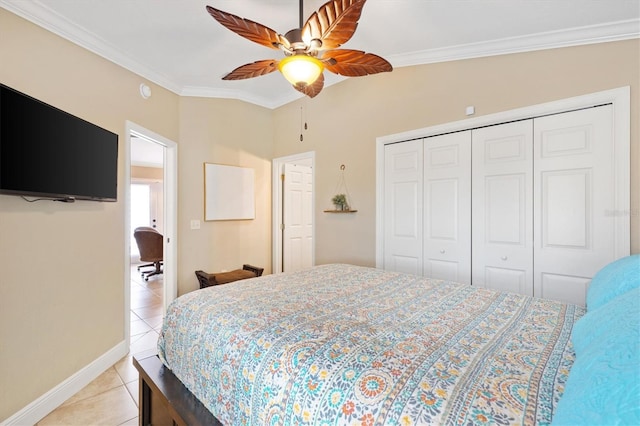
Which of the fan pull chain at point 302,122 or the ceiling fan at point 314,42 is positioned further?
the fan pull chain at point 302,122

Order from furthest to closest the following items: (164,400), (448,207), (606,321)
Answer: (448,207) < (164,400) < (606,321)

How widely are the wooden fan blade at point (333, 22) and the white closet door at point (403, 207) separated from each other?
59.3 inches

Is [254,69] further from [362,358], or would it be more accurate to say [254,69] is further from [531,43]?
[531,43]

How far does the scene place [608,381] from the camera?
53cm

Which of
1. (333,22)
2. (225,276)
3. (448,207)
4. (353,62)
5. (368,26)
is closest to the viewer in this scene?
(333,22)

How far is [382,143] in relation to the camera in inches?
122

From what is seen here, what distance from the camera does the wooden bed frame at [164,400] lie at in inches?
48.6

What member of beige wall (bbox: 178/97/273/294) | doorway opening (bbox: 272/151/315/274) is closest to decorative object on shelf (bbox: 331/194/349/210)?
doorway opening (bbox: 272/151/315/274)

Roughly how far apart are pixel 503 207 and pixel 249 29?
7.63ft

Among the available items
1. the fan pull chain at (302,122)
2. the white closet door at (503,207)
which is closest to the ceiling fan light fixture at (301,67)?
the white closet door at (503,207)

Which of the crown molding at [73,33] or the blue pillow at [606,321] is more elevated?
the crown molding at [73,33]

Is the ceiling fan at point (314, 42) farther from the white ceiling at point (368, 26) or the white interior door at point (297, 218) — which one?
the white interior door at point (297, 218)

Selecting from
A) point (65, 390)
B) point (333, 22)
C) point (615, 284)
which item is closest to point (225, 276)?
point (65, 390)

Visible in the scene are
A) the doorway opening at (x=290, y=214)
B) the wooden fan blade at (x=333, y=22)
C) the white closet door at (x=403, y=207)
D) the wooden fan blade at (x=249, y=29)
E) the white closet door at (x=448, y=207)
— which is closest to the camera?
the wooden fan blade at (x=333, y=22)
